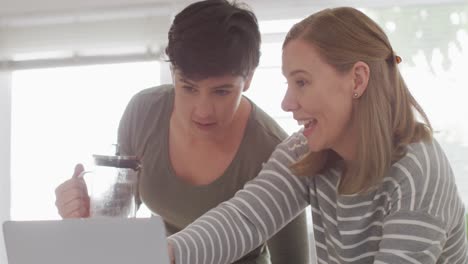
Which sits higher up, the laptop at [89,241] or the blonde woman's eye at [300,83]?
the blonde woman's eye at [300,83]

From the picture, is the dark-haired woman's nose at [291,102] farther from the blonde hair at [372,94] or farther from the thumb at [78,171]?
the thumb at [78,171]

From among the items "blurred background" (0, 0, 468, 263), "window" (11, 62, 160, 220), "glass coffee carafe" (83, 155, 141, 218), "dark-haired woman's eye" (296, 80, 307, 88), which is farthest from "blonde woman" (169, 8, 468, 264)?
"window" (11, 62, 160, 220)

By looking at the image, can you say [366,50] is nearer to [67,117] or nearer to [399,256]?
[399,256]

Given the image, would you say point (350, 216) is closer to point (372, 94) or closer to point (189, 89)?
point (372, 94)

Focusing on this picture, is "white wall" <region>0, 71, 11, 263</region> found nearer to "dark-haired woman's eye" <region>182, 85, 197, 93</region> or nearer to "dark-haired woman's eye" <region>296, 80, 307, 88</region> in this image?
"dark-haired woman's eye" <region>182, 85, 197, 93</region>

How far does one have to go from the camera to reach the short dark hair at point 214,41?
1.21 m

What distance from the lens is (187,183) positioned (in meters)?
1.37

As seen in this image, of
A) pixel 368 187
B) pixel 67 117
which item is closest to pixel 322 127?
pixel 368 187

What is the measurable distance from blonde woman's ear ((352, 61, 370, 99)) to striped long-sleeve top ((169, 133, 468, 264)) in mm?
125

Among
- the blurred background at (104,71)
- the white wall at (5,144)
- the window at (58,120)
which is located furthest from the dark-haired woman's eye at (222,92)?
the white wall at (5,144)

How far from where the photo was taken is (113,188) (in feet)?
3.66

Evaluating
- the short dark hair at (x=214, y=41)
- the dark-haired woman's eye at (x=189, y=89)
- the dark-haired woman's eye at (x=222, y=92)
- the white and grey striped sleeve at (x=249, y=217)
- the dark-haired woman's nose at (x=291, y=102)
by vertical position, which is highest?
the short dark hair at (x=214, y=41)

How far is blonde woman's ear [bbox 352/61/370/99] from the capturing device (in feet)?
3.44

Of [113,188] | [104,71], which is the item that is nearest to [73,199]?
[113,188]
